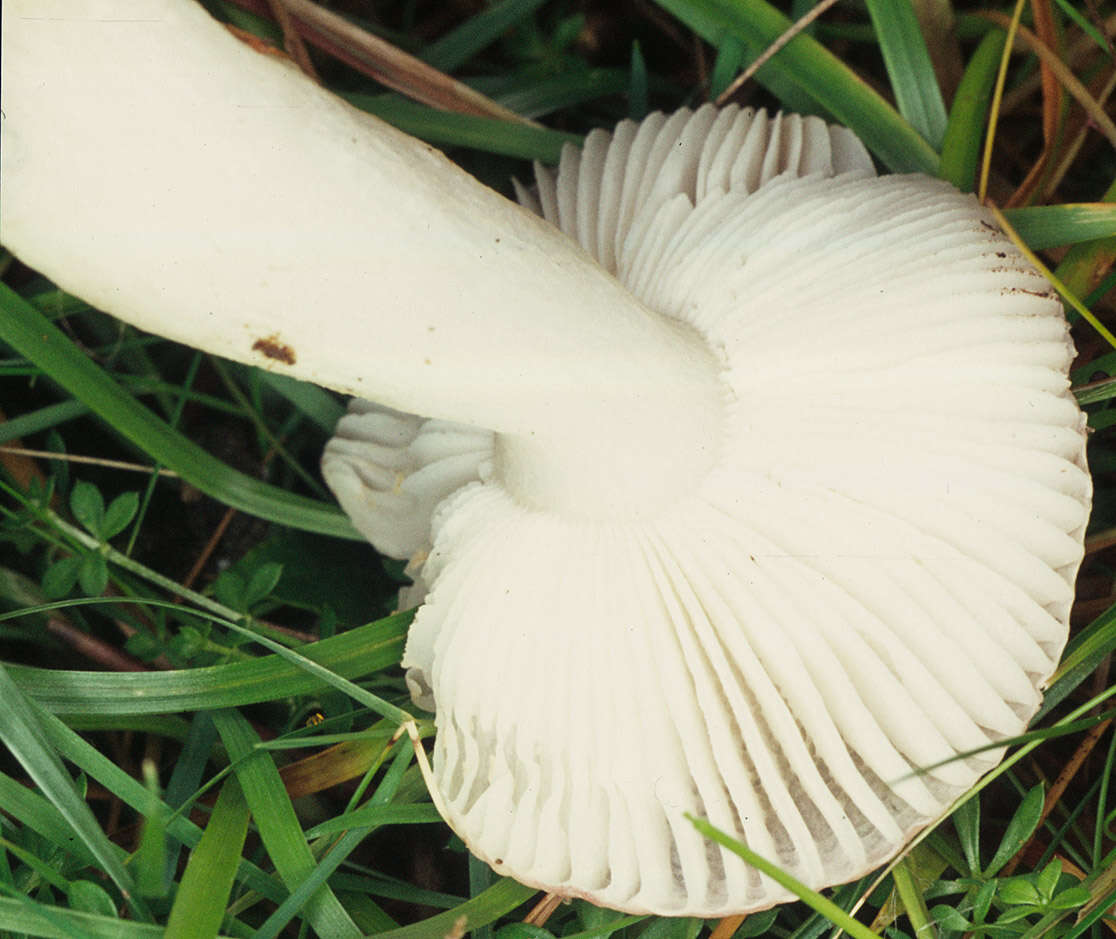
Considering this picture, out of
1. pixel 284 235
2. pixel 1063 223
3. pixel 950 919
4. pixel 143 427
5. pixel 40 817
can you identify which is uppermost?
pixel 1063 223

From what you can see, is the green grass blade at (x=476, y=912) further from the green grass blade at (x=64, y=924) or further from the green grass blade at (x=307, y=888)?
the green grass blade at (x=64, y=924)

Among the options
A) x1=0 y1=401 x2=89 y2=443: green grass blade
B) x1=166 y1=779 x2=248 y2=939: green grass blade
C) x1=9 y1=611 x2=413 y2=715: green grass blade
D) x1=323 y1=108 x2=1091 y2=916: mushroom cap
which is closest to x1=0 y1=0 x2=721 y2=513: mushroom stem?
x1=323 y1=108 x2=1091 y2=916: mushroom cap

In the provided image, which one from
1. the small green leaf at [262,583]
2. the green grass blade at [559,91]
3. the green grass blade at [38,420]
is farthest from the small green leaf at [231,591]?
the green grass blade at [559,91]

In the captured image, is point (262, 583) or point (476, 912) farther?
point (262, 583)

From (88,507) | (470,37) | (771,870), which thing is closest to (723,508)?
(771,870)

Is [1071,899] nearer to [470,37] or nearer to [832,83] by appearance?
[832,83]
